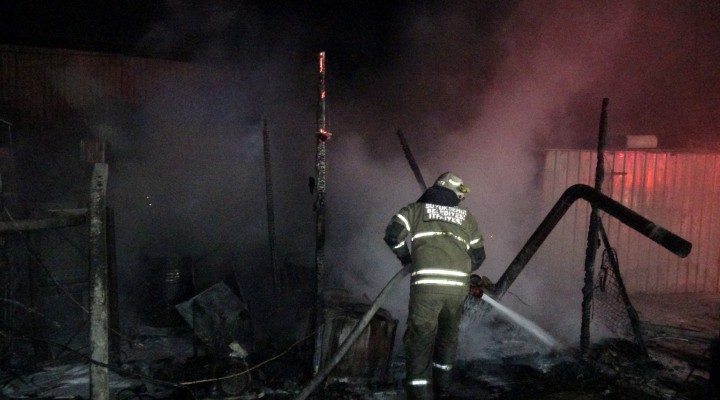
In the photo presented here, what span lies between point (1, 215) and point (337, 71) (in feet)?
29.6

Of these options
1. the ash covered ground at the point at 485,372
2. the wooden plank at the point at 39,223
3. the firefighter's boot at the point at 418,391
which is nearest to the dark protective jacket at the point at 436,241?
the firefighter's boot at the point at 418,391

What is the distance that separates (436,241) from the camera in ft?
15.9

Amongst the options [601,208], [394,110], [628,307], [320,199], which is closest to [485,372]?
[628,307]

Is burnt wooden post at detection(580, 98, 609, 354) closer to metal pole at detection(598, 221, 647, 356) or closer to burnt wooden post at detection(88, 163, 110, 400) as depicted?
metal pole at detection(598, 221, 647, 356)

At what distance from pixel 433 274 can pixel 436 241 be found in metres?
0.34

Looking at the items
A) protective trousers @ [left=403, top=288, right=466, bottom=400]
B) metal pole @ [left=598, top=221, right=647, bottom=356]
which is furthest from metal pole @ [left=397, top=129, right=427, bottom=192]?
protective trousers @ [left=403, top=288, right=466, bottom=400]

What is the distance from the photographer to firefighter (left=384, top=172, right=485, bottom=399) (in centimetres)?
477

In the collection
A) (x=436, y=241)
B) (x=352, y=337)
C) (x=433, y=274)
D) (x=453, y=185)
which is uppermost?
(x=453, y=185)

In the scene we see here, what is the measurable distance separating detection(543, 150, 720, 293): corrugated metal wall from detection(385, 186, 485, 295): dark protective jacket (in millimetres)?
5544

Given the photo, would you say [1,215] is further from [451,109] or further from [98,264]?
[451,109]

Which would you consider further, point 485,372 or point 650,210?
point 650,210

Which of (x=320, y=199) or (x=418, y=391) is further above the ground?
(x=320, y=199)

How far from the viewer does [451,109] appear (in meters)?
12.6

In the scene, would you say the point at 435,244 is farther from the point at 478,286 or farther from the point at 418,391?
the point at 418,391
